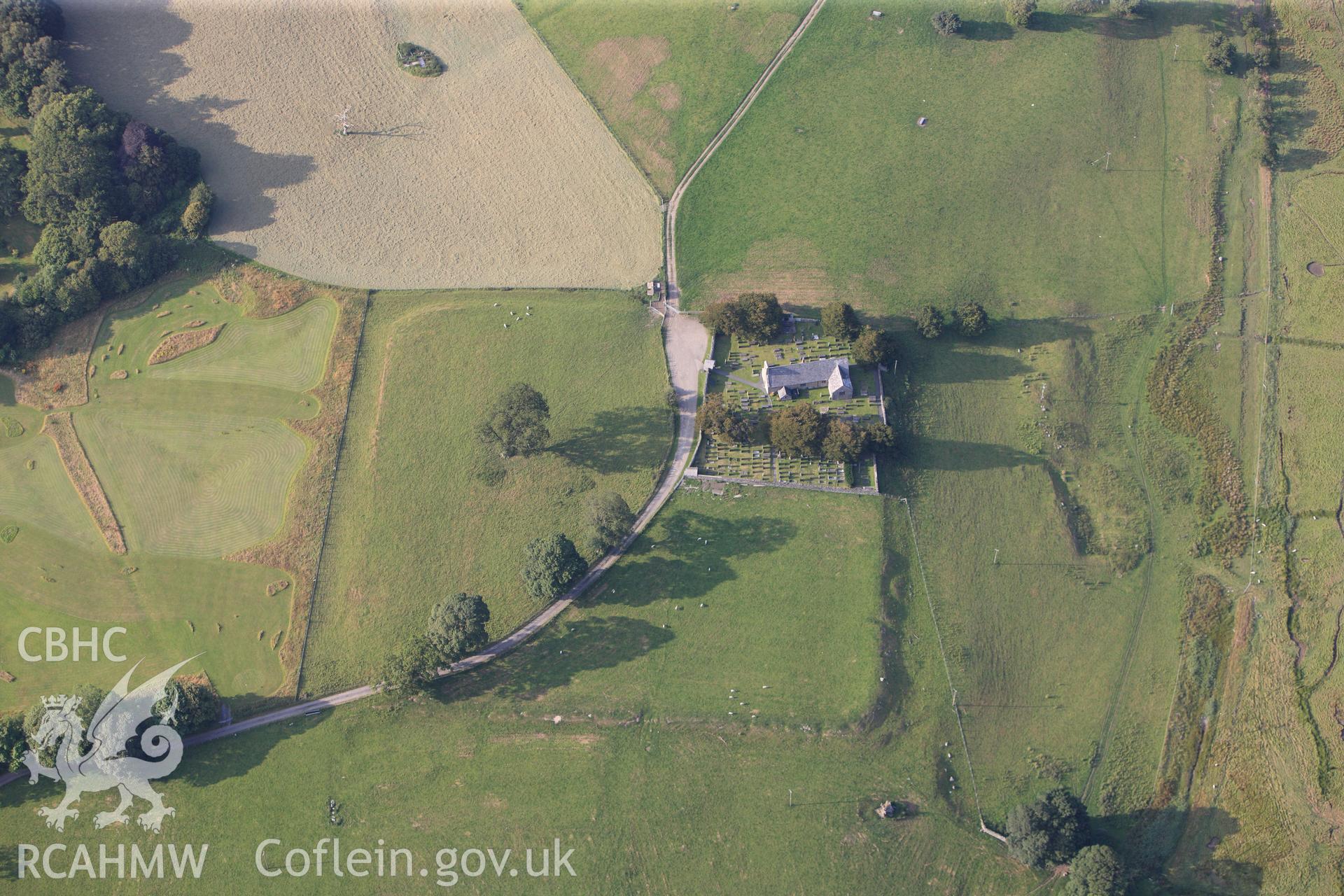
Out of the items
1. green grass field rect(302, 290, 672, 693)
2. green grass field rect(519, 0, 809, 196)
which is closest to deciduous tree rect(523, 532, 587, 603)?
green grass field rect(302, 290, 672, 693)

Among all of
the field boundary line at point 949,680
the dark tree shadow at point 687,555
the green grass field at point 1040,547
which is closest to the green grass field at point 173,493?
the dark tree shadow at point 687,555

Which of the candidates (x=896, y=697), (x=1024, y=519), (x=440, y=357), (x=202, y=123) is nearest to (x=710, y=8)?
(x=440, y=357)

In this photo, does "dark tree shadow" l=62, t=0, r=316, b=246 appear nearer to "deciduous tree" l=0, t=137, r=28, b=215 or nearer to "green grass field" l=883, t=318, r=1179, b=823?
"deciduous tree" l=0, t=137, r=28, b=215

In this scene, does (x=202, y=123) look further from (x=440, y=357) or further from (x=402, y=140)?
(x=440, y=357)

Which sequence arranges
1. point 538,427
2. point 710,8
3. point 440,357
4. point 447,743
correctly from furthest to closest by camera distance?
point 710,8
point 440,357
point 538,427
point 447,743

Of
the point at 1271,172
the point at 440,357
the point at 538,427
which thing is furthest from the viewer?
the point at 1271,172

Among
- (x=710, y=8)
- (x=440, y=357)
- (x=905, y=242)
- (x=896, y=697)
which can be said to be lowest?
(x=896, y=697)

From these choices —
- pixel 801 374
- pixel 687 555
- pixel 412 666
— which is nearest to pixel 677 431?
pixel 687 555
